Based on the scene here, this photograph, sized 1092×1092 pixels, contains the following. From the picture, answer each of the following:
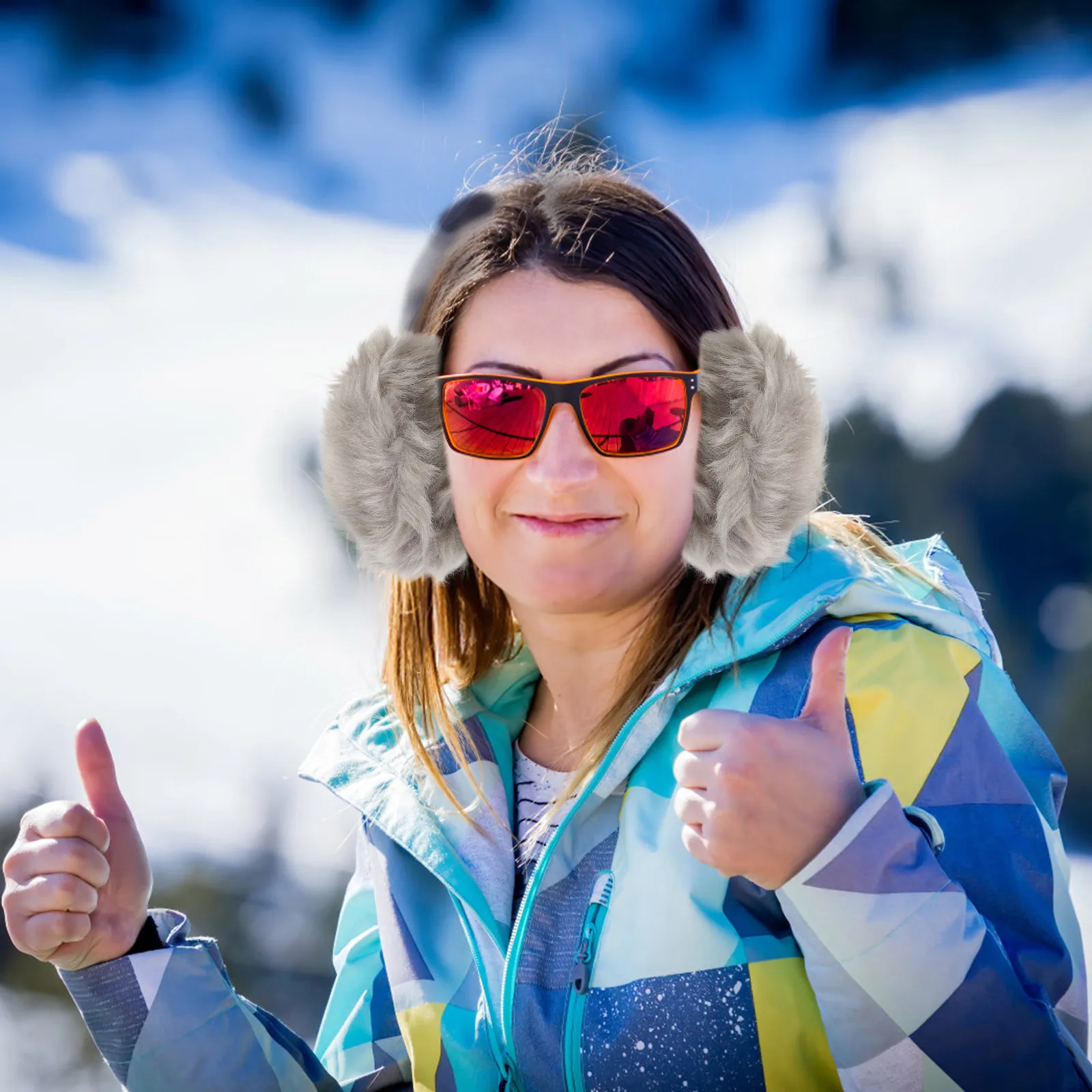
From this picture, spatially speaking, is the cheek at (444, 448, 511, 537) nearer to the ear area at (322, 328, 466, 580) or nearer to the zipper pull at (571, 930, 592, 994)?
the ear area at (322, 328, 466, 580)

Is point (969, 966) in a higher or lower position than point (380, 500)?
lower

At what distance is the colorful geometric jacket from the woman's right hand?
0.07 m

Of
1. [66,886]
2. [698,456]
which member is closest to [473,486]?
[698,456]

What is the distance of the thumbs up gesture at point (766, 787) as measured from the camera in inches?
44.3

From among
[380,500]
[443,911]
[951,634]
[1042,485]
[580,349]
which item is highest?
[1042,485]

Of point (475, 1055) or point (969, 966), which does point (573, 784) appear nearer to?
point (475, 1055)

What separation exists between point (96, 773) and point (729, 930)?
982 millimetres

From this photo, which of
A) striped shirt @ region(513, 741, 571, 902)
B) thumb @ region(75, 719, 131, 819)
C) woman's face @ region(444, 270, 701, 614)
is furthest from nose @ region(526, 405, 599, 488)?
thumb @ region(75, 719, 131, 819)

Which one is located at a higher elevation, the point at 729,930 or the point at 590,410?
the point at 590,410

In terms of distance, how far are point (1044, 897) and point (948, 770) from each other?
182 mm

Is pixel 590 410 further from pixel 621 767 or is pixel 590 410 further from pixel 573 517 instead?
pixel 621 767

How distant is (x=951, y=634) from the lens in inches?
60.9

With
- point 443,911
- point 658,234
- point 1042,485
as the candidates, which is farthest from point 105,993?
point 1042,485

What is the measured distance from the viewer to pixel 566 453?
1.68 meters
